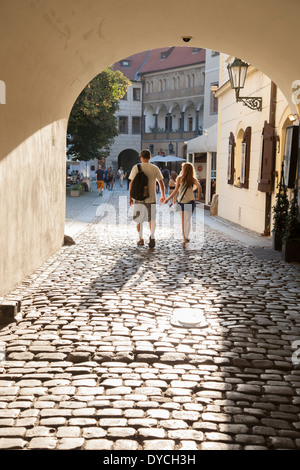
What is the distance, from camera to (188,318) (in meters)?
5.93

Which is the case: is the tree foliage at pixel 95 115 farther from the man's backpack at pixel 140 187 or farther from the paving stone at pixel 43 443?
the paving stone at pixel 43 443

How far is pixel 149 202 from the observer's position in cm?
1122

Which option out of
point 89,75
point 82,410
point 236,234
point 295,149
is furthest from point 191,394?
point 236,234

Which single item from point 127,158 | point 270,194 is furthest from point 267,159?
point 127,158

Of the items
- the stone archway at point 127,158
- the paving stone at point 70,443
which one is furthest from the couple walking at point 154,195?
the stone archway at point 127,158

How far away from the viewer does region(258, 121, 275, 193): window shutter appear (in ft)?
44.0

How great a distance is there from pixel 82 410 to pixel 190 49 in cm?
6002

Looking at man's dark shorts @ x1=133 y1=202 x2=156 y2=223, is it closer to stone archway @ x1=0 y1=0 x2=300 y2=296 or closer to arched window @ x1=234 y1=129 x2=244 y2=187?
stone archway @ x1=0 y1=0 x2=300 y2=296

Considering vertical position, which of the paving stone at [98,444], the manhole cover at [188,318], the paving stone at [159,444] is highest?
the paving stone at [159,444]

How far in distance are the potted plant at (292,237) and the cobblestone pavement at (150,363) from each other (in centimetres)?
118

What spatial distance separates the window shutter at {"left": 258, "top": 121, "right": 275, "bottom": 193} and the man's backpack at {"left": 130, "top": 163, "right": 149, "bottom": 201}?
3.49m

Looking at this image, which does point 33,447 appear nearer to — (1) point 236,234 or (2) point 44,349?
(2) point 44,349

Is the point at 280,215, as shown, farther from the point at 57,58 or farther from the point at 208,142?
the point at 208,142

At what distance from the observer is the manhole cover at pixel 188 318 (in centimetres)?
574
